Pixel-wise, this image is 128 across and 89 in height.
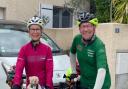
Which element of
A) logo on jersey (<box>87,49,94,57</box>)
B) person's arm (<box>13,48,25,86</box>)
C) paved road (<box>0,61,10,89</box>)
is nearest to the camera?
logo on jersey (<box>87,49,94,57</box>)

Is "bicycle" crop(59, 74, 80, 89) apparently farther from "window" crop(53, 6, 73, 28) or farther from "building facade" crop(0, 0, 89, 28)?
"window" crop(53, 6, 73, 28)

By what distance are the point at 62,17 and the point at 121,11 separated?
999cm

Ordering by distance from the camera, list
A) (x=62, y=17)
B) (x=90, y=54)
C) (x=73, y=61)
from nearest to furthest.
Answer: (x=90, y=54) → (x=73, y=61) → (x=62, y=17)

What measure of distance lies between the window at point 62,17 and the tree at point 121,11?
29.4 feet

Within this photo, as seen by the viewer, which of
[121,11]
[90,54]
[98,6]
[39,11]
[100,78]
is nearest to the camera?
[100,78]

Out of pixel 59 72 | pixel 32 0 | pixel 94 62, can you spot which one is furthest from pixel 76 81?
pixel 32 0

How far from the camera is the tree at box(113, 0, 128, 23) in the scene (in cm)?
1054

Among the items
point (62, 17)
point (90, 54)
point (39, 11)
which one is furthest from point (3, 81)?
point (62, 17)

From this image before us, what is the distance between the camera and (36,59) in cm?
470

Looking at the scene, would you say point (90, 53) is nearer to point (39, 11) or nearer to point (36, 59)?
point (36, 59)

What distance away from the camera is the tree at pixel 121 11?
10.5 metres

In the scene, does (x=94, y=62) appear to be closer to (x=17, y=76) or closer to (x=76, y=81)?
(x=76, y=81)

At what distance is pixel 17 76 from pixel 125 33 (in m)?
5.86

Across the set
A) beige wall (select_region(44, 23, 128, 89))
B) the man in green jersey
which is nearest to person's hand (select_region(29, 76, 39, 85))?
the man in green jersey
